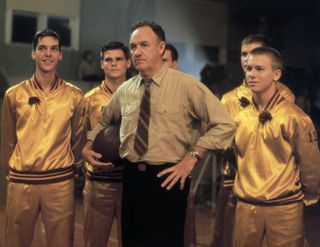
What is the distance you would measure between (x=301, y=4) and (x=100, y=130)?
9467 millimetres

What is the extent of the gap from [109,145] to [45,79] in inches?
29.9

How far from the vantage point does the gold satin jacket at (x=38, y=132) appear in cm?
314

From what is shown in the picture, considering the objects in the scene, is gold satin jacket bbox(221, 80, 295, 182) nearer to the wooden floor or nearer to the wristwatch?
the wristwatch

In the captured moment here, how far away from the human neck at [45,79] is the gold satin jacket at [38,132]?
0.03m

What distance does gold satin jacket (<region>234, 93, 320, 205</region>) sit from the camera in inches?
113

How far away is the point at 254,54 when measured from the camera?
3012 millimetres

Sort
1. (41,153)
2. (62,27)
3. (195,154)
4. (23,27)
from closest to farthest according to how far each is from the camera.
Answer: (195,154) < (41,153) < (23,27) < (62,27)

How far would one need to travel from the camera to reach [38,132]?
3.16 meters

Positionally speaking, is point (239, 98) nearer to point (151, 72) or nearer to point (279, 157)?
point (279, 157)

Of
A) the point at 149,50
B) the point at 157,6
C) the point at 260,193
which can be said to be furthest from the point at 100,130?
the point at 157,6

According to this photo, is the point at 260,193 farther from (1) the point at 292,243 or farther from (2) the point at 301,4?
(2) the point at 301,4

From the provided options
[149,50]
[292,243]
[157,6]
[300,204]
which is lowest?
[292,243]

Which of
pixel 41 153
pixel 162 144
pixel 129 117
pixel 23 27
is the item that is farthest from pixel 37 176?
pixel 23 27

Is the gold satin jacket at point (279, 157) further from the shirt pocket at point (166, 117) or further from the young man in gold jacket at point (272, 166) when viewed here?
the shirt pocket at point (166, 117)
